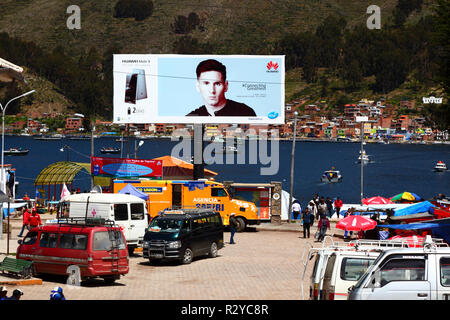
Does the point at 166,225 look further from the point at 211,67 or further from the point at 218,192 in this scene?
the point at 211,67

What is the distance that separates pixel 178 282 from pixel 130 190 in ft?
44.9

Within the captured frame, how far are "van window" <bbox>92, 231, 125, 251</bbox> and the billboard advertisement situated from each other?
2169 cm

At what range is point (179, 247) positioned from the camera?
23.6 m

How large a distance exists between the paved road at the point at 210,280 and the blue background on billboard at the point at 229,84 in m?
17.6

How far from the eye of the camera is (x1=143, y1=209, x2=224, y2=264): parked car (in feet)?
77.2

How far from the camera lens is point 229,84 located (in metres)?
45.8

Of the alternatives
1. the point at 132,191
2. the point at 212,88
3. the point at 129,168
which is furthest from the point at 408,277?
the point at 212,88

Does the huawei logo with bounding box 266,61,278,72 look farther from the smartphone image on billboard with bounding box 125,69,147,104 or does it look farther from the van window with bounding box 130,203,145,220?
the van window with bounding box 130,203,145,220

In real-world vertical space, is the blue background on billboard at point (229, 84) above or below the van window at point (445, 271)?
above

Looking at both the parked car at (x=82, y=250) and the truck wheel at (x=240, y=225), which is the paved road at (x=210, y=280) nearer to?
the parked car at (x=82, y=250)

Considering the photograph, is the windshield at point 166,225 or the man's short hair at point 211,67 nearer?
the windshield at point 166,225

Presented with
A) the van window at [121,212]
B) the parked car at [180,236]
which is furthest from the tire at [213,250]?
the van window at [121,212]

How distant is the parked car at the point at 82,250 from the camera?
1789cm
